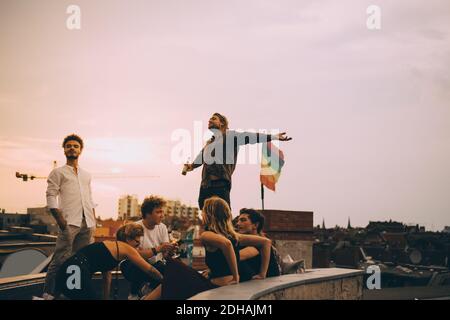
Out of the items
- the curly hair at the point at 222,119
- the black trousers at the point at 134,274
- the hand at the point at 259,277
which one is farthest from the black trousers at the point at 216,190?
the hand at the point at 259,277

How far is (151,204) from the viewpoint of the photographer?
6.53m

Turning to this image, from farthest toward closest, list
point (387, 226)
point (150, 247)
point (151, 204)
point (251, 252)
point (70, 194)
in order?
point (387, 226) < point (150, 247) < point (151, 204) < point (70, 194) < point (251, 252)

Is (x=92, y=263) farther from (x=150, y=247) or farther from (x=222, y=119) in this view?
(x=222, y=119)

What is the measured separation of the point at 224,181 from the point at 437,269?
26.8 meters

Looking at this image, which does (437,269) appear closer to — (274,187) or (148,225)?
(274,187)

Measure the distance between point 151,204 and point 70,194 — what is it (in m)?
0.93

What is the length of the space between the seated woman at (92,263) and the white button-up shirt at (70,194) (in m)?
0.80

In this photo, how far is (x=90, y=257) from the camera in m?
5.60

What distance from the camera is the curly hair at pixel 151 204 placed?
256 inches

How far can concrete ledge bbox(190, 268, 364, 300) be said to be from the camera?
4.57 metres

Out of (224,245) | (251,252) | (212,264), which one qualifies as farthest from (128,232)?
(251,252)

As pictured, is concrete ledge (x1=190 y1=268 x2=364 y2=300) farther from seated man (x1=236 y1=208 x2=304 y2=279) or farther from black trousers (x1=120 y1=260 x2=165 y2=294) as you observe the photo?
black trousers (x1=120 y1=260 x2=165 y2=294)

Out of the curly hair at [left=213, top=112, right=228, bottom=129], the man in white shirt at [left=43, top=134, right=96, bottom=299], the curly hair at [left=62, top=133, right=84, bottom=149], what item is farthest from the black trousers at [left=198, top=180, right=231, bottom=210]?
the curly hair at [left=62, top=133, right=84, bottom=149]
